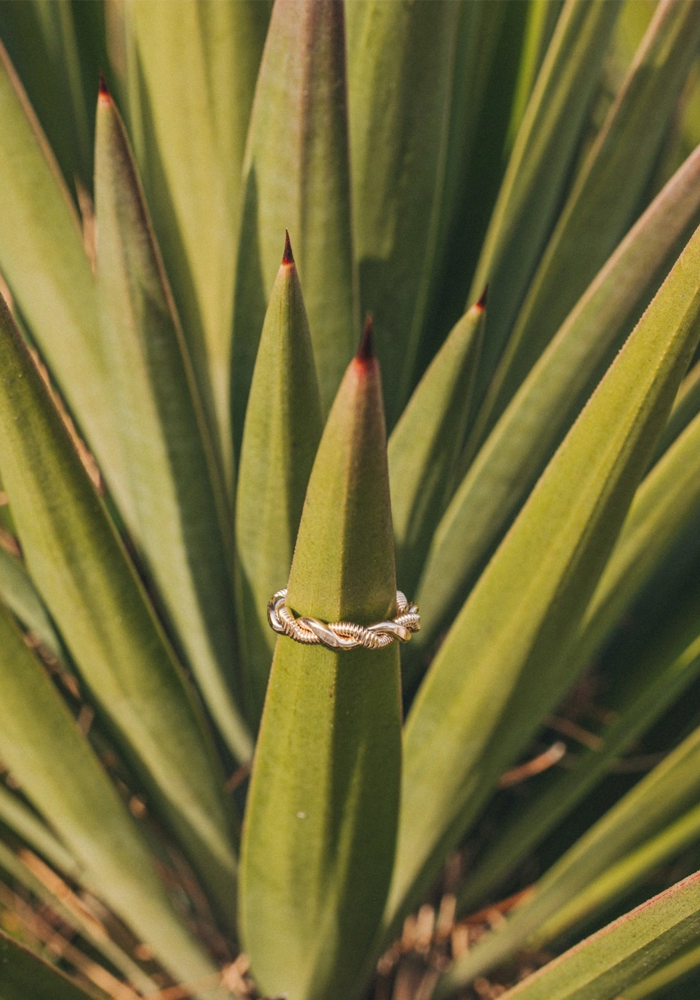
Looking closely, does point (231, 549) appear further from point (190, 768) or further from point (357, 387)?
point (357, 387)

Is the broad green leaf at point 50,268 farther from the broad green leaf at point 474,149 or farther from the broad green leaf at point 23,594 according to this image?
the broad green leaf at point 474,149

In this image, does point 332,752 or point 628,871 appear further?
point 628,871

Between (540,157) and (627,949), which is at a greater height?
(540,157)

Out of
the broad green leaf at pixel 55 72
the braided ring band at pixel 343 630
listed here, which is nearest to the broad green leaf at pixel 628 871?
the braided ring band at pixel 343 630

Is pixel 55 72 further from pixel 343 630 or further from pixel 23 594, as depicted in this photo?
pixel 343 630

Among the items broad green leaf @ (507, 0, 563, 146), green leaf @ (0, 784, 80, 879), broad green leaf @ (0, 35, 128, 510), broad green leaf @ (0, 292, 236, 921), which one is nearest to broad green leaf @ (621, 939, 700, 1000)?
broad green leaf @ (0, 292, 236, 921)

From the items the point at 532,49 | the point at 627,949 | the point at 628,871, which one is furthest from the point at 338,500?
the point at 532,49

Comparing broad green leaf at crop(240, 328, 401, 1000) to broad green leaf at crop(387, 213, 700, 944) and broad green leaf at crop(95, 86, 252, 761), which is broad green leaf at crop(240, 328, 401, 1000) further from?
broad green leaf at crop(95, 86, 252, 761)
